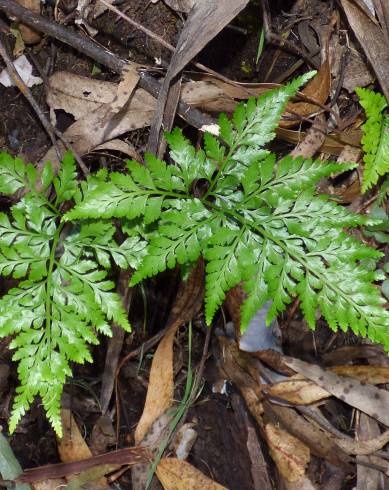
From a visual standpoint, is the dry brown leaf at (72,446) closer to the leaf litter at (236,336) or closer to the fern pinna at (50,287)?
the leaf litter at (236,336)

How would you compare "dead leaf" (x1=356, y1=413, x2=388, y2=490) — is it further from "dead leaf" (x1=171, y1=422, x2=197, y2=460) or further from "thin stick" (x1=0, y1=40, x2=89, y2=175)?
"thin stick" (x1=0, y1=40, x2=89, y2=175)

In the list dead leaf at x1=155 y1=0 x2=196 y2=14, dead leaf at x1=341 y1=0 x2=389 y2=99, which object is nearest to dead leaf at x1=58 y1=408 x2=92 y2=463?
dead leaf at x1=155 y1=0 x2=196 y2=14

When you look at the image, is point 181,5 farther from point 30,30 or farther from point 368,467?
point 368,467

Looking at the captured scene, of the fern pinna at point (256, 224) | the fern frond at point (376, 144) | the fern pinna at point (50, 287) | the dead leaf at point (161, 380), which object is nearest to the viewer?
the fern pinna at point (256, 224)

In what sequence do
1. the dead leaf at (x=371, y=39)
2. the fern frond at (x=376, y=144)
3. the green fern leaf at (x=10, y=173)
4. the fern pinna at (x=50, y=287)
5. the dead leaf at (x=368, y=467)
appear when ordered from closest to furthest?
the fern pinna at (x=50, y=287)
the green fern leaf at (x=10, y=173)
the fern frond at (x=376, y=144)
the dead leaf at (x=371, y=39)
the dead leaf at (x=368, y=467)

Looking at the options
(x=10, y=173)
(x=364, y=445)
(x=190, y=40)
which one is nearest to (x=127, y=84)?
(x=190, y=40)

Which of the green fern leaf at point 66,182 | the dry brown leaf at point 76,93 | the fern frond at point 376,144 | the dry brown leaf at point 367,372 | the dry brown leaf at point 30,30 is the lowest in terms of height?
the dry brown leaf at point 367,372

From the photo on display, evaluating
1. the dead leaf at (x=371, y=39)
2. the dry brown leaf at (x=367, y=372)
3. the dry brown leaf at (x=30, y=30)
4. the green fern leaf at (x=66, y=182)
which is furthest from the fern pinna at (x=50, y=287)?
the dead leaf at (x=371, y=39)
